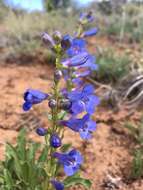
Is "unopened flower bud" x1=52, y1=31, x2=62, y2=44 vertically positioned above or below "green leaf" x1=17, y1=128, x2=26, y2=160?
above

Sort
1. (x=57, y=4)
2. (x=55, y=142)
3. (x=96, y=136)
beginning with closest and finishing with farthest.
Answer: (x=55, y=142) → (x=96, y=136) → (x=57, y=4)

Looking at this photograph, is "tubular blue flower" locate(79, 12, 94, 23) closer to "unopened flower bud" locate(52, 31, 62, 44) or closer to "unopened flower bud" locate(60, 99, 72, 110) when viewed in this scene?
"unopened flower bud" locate(52, 31, 62, 44)

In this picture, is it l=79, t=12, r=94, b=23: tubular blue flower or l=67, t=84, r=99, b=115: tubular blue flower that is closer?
l=67, t=84, r=99, b=115: tubular blue flower

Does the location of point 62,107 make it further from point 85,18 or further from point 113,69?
point 113,69

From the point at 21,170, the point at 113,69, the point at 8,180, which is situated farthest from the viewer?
the point at 113,69

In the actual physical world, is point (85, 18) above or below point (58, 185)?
above

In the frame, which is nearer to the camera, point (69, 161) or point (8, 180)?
point (69, 161)

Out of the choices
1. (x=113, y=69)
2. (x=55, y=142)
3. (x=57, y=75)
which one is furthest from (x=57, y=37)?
(x=113, y=69)

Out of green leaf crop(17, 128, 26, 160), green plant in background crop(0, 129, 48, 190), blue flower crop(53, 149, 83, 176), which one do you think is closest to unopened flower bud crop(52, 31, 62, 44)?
blue flower crop(53, 149, 83, 176)
